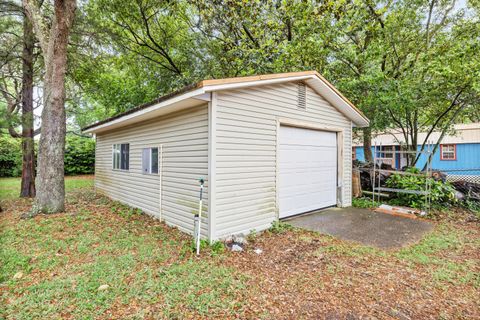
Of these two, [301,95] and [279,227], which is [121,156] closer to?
[279,227]

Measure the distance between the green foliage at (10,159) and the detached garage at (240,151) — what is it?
40.2ft

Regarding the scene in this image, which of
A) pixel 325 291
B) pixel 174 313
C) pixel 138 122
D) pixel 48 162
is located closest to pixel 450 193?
pixel 325 291

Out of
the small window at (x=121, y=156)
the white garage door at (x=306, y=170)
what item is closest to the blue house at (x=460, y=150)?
the white garage door at (x=306, y=170)

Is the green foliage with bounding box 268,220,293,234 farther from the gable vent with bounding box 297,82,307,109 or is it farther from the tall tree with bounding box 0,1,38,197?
the tall tree with bounding box 0,1,38,197

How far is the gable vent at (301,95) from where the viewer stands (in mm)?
5809

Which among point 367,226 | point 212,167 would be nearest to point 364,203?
point 367,226

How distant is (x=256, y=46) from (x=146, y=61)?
5562 millimetres

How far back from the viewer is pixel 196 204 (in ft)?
15.1

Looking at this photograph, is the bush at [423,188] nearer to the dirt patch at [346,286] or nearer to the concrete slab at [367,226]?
the concrete slab at [367,226]

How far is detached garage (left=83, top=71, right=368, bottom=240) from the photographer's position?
4320mm

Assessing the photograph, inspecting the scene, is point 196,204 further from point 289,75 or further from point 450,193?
point 450,193

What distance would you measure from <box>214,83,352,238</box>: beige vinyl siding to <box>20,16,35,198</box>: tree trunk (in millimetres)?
7322

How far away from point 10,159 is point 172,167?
16.3 metres

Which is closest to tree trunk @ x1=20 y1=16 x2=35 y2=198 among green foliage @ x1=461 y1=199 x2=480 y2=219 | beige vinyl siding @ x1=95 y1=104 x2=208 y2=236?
beige vinyl siding @ x1=95 y1=104 x2=208 y2=236
